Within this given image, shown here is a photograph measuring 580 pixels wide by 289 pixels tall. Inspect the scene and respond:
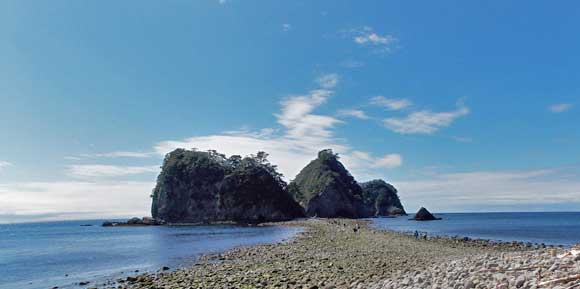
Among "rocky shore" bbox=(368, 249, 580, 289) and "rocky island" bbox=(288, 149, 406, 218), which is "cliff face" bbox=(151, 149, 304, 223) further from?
"rocky shore" bbox=(368, 249, 580, 289)

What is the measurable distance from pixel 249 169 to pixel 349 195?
36.4 meters

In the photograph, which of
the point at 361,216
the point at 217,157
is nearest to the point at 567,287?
the point at 217,157

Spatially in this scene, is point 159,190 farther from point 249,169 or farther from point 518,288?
point 518,288

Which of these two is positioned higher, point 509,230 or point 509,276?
point 509,276

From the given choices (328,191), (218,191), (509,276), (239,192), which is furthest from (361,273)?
(328,191)

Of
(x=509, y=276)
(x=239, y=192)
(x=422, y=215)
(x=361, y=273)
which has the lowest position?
(x=361, y=273)

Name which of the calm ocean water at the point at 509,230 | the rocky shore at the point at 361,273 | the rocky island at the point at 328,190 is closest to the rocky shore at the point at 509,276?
the rocky shore at the point at 361,273

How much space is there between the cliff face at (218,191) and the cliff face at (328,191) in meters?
8.45

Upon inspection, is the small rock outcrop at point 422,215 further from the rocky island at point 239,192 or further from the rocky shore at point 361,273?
the rocky shore at point 361,273

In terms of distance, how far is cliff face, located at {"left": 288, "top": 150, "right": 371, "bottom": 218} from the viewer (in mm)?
128750

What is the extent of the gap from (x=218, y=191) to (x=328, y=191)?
107 ft

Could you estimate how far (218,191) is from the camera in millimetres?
120375

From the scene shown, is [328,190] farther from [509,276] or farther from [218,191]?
[509,276]

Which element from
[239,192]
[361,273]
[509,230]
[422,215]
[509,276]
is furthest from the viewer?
[422,215]
